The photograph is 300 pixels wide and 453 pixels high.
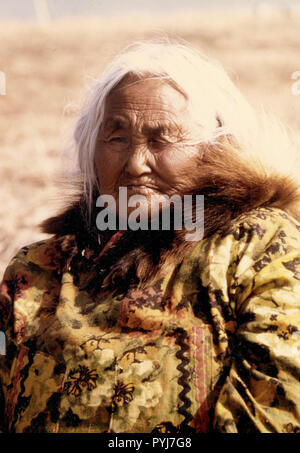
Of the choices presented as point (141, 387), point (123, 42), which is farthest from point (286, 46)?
point (141, 387)

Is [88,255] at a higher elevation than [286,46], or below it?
below

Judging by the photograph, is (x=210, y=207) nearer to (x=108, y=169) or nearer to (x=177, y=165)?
(x=177, y=165)

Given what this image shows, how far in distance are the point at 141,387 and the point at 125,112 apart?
3.44ft

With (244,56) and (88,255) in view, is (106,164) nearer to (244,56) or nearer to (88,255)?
(88,255)

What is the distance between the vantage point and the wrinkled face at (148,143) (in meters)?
2.28

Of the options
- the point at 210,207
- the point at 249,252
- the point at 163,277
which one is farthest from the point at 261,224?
the point at 163,277

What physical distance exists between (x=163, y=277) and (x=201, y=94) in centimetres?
77

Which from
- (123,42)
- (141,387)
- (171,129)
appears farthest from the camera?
(123,42)

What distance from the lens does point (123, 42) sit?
8.84 feet

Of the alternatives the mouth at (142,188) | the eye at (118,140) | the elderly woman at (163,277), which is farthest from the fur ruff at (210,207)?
the eye at (118,140)

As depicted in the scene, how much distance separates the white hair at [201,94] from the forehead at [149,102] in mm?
31

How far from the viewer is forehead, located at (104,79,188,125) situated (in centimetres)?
233

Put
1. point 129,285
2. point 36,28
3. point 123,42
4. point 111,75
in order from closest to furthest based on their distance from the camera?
point 129,285
point 111,75
point 123,42
point 36,28

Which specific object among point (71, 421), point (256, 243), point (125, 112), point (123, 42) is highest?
point (123, 42)
